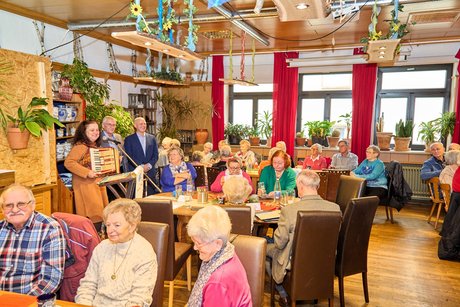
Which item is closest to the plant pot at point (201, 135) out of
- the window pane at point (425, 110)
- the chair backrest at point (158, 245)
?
the window pane at point (425, 110)

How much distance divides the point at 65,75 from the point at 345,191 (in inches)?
178

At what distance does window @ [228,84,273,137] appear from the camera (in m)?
8.82

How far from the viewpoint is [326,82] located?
27.1 ft

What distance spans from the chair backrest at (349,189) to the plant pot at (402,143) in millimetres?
3422

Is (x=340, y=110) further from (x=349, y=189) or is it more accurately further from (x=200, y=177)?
(x=200, y=177)

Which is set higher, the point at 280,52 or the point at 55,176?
the point at 280,52

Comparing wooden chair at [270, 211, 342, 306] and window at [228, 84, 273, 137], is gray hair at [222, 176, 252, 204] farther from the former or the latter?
window at [228, 84, 273, 137]

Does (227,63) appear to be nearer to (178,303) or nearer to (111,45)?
(111,45)

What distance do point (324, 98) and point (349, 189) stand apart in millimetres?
4353

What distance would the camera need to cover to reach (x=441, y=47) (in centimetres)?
718

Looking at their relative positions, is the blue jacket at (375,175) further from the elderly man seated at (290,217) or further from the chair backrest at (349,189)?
the elderly man seated at (290,217)

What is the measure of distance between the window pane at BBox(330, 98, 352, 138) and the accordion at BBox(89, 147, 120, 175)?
5.50 meters

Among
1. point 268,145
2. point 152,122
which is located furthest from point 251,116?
point 152,122

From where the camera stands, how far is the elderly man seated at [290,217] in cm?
276
